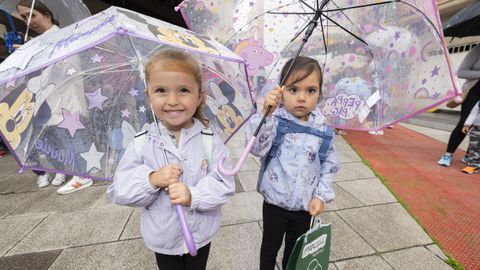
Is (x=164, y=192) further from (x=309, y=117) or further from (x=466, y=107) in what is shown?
(x=466, y=107)

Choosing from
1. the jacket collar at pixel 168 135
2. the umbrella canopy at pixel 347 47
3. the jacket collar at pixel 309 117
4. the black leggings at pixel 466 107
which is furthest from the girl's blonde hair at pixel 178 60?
the black leggings at pixel 466 107

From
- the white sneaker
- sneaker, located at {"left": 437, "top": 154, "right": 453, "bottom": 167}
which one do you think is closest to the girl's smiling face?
the white sneaker

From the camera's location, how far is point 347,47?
72.1 inches

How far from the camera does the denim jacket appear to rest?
1387 millimetres

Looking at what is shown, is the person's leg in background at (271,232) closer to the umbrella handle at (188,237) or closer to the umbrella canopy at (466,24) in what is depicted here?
the umbrella handle at (188,237)

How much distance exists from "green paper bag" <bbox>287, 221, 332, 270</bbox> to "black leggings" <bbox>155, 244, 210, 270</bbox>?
0.49 metres

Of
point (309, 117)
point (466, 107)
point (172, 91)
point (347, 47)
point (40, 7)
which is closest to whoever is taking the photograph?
point (172, 91)

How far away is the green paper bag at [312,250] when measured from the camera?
109 centimetres

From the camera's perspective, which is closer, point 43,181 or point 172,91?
point 172,91

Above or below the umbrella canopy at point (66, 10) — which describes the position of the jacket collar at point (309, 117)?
below

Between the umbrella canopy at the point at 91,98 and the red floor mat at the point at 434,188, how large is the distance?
2335 mm

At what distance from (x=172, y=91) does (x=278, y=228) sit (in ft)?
3.62

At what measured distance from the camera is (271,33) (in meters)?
1.87

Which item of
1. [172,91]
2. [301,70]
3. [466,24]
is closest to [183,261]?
[172,91]
